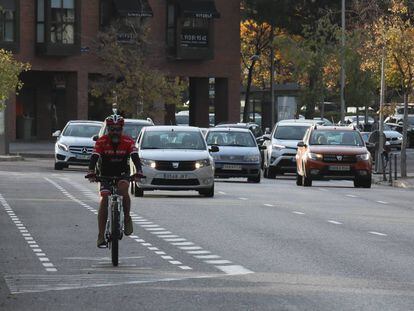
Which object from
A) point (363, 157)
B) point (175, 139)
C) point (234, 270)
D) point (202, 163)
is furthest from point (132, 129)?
point (234, 270)

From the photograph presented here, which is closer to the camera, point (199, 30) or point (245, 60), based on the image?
point (199, 30)

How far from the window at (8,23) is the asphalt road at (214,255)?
46.1 m

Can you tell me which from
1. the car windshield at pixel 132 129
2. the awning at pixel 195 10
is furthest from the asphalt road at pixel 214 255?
the awning at pixel 195 10

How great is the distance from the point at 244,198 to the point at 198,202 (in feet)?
7.43

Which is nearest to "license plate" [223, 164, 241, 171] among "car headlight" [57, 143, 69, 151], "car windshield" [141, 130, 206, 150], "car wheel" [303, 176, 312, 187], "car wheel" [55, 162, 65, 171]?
"car wheel" [303, 176, 312, 187]

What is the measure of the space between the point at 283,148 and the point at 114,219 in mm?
29485

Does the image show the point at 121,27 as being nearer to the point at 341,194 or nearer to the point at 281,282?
the point at 341,194

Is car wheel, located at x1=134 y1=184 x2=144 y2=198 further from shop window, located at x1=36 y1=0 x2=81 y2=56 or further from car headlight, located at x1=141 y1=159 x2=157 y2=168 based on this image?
shop window, located at x1=36 y1=0 x2=81 y2=56

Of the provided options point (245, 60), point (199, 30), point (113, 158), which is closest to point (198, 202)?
point (113, 158)

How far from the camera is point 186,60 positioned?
8438 cm

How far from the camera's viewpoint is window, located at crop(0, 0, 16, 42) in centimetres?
7700

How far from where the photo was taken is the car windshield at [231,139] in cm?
4288

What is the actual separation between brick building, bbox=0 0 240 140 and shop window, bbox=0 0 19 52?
0.17 feet

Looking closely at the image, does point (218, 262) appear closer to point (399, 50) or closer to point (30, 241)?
point (30, 241)
